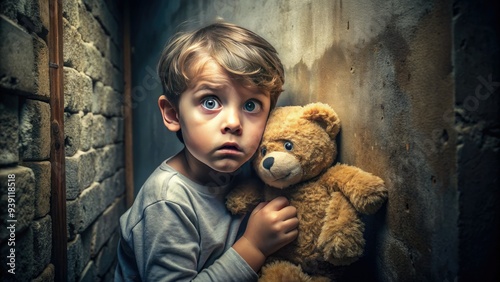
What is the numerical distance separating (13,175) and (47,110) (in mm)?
323

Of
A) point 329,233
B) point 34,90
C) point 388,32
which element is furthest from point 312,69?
point 34,90

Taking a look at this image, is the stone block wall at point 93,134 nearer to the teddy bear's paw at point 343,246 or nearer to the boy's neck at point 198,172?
the boy's neck at point 198,172

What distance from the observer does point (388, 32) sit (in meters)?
0.95

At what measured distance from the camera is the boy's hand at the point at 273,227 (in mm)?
1080

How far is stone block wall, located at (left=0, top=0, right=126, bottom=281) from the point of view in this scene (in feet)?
2.84

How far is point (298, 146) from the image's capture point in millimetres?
1044

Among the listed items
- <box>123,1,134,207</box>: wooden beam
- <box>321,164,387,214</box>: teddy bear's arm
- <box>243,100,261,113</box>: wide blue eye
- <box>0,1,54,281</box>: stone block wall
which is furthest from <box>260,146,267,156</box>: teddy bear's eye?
<box>123,1,134,207</box>: wooden beam

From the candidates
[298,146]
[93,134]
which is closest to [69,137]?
[93,134]

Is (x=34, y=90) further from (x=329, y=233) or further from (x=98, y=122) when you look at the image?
(x=329, y=233)

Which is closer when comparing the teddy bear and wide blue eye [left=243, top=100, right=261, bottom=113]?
the teddy bear

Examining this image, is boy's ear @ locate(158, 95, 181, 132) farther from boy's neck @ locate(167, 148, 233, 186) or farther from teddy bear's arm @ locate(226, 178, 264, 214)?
teddy bear's arm @ locate(226, 178, 264, 214)

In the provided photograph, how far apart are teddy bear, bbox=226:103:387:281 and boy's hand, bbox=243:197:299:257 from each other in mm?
25

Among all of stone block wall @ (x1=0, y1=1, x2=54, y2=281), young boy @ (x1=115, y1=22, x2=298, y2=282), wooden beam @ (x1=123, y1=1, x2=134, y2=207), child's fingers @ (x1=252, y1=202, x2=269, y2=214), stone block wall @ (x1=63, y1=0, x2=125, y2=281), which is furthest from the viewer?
wooden beam @ (x1=123, y1=1, x2=134, y2=207)

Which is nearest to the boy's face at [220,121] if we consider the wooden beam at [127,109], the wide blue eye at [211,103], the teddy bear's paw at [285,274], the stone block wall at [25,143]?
the wide blue eye at [211,103]
